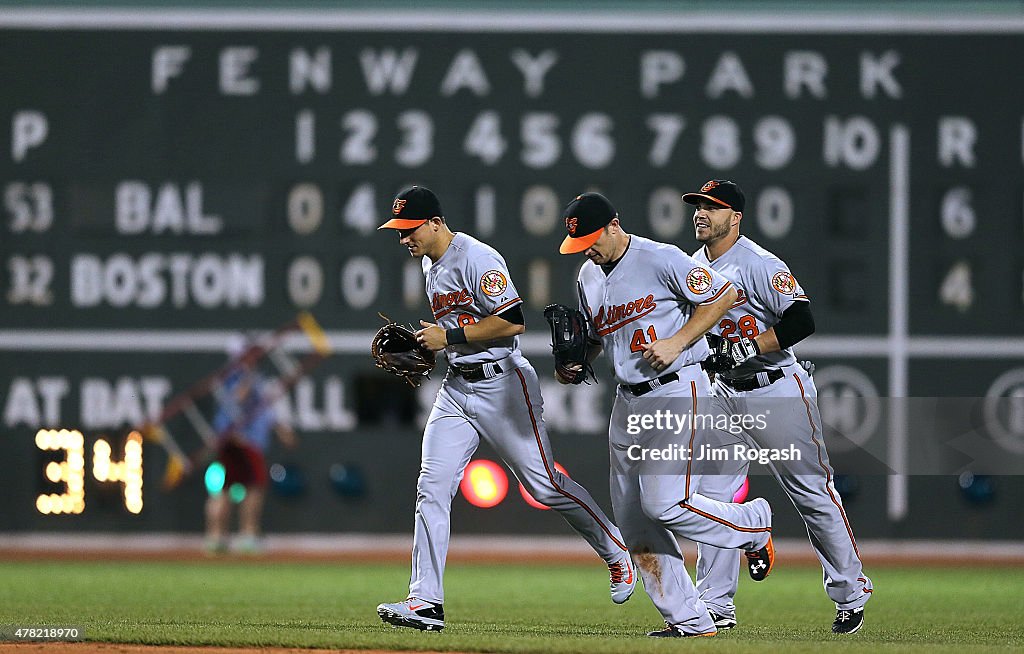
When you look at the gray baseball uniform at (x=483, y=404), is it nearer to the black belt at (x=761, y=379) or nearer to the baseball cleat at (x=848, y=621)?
the black belt at (x=761, y=379)

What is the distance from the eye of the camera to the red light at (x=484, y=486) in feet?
39.0

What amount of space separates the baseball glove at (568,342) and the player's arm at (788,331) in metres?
0.77

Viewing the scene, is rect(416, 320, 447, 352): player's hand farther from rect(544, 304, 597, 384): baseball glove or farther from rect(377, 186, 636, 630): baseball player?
rect(544, 304, 597, 384): baseball glove

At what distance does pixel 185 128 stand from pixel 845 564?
705cm

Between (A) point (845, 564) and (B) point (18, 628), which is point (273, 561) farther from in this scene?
(A) point (845, 564)

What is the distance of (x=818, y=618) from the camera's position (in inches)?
293

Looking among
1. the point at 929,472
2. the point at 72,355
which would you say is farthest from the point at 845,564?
the point at 72,355

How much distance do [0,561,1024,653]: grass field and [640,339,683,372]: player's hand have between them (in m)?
1.01

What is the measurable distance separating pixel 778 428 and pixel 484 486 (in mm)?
5551

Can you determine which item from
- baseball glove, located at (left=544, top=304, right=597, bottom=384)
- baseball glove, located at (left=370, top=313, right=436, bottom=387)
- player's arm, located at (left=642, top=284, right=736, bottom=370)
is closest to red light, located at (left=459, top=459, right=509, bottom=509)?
baseball glove, located at (left=370, top=313, right=436, bottom=387)

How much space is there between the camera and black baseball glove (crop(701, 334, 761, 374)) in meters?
6.52

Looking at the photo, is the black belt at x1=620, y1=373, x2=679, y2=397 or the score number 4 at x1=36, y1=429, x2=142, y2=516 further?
the score number 4 at x1=36, y1=429, x2=142, y2=516

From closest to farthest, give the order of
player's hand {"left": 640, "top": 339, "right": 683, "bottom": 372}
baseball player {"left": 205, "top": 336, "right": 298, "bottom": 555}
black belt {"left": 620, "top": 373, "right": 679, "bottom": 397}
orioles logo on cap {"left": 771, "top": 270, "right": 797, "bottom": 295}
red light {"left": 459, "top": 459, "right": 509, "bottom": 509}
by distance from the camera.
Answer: player's hand {"left": 640, "top": 339, "right": 683, "bottom": 372}, black belt {"left": 620, "top": 373, "right": 679, "bottom": 397}, orioles logo on cap {"left": 771, "top": 270, "right": 797, "bottom": 295}, baseball player {"left": 205, "top": 336, "right": 298, "bottom": 555}, red light {"left": 459, "top": 459, "right": 509, "bottom": 509}

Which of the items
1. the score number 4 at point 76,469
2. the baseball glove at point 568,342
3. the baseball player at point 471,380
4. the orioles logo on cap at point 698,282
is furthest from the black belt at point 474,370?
the score number 4 at point 76,469
